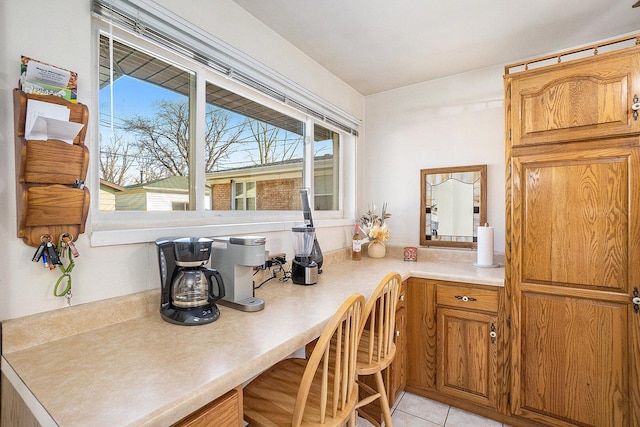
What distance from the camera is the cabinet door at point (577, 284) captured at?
158cm

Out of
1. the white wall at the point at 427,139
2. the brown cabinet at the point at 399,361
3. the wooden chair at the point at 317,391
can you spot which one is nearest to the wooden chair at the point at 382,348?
the wooden chair at the point at 317,391

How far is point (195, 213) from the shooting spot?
1627 mm

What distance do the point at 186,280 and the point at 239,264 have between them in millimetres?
209

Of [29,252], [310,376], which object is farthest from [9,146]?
[310,376]

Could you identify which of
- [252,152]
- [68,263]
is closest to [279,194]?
[252,152]

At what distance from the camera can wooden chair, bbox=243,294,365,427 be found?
0.99 m

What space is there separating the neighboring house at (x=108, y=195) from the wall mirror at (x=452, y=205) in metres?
2.19

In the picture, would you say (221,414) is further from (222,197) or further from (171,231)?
(222,197)

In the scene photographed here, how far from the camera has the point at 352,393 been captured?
1.22m

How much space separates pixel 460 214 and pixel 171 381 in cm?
231

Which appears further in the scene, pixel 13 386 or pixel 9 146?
pixel 9 146

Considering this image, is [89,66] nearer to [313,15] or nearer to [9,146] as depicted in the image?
[9,146]

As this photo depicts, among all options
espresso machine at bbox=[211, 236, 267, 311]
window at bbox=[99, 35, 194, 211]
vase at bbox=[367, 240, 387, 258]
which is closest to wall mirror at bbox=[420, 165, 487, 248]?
vase at bbox=[367, 240, 387, 258]

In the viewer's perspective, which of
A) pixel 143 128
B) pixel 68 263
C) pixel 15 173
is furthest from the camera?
pixel 143 128
